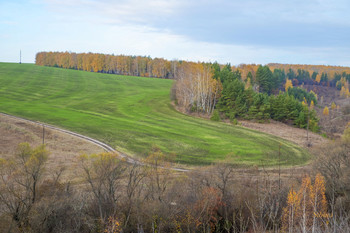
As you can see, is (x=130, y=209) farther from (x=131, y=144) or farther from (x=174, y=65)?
(x=174, y=65)

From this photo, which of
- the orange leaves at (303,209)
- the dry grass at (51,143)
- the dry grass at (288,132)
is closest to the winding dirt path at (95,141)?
the dry grass at (51,143)

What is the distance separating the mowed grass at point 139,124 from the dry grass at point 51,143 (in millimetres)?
4526

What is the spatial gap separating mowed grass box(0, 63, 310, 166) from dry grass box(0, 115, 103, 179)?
4526mm

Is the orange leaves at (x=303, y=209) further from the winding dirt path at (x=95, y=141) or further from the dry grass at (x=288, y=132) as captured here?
the dry grass at (x=288, y=132)

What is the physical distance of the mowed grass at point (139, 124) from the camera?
5212 centimetres

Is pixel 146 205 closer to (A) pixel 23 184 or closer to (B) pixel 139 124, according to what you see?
(A) pixel 23 184

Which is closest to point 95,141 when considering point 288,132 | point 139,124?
point 139,124

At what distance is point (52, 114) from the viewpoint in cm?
7175

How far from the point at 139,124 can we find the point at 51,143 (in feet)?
69.4

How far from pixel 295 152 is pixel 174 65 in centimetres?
12574

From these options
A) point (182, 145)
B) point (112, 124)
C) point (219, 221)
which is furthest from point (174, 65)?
point (219, 221)

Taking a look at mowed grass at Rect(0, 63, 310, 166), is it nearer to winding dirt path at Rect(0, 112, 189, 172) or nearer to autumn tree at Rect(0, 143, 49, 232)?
winding dirt path at Rect(0, 112, 189, 172)

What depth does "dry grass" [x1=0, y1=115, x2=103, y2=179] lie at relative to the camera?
43.6m

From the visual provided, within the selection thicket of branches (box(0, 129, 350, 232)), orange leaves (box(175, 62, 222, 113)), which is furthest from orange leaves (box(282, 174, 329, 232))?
orange leaves (box(175, 62, 222, 113))
